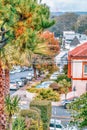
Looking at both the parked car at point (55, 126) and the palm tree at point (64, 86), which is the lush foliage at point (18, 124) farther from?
the palm tree at point (64, 86)

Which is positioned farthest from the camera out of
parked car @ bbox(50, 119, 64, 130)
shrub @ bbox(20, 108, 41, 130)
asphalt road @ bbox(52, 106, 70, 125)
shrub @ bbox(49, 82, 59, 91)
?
shrub @ bbox(49, 82, 59, 91)

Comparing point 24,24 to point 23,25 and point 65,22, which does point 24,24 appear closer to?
point 23,25

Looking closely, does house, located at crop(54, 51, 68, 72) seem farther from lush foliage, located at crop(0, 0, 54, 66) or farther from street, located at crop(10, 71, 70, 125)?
lush foliage, located at crop(0, 0, 54, 66)

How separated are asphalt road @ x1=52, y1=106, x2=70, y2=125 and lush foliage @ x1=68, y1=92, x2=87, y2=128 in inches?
625

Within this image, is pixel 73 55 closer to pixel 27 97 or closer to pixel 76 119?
pixel 27 97

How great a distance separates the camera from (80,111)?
51.8 ft

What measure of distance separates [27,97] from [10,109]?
2545cm

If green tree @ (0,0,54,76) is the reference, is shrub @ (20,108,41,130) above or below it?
below

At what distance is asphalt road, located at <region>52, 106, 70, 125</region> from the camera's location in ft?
110

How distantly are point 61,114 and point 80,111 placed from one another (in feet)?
66.2

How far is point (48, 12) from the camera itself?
16.1m

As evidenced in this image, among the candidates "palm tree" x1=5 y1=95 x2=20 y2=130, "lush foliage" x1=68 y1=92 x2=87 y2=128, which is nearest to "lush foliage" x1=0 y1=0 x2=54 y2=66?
"palm tree" x1=5 y1=95 x2=20 y2=130

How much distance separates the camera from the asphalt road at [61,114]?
33.4 meters

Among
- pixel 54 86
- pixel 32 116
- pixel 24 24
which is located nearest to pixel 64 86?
pixel 54 86
